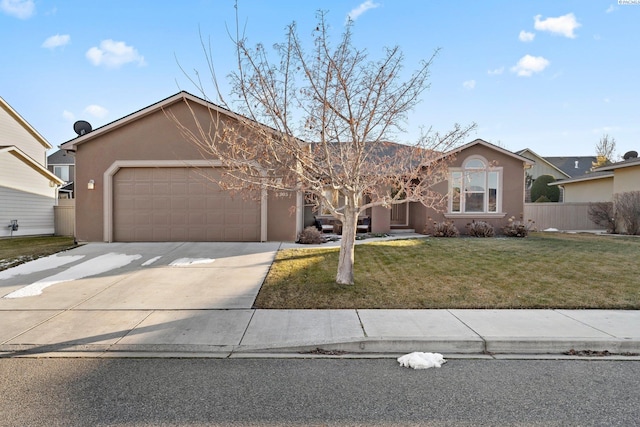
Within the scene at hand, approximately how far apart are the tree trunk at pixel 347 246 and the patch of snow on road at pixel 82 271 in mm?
5972

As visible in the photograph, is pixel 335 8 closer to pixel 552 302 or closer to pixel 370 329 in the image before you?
pixel 370 329

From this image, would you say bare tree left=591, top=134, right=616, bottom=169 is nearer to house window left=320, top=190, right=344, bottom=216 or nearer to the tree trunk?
house window left=320, top=190, right=344, bottom=216

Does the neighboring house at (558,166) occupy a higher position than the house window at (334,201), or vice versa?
the neighboring house at (558,166)

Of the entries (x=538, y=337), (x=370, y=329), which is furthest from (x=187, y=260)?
(x=538, y=337)

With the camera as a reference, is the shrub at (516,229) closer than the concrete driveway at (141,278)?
No

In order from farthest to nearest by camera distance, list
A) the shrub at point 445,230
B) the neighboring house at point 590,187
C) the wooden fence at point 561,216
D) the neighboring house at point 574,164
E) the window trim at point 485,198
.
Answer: the neighboring house at point 574,164
the neighboring house at point 590,187
the wooden fence at point 561,216
the window trim at point 485,198
the shrub at point 445,230

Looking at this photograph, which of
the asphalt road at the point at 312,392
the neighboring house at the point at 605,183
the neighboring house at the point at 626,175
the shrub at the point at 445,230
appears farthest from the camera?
the neighboring house at the point at 605,183

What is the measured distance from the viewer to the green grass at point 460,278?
6055 millimetres

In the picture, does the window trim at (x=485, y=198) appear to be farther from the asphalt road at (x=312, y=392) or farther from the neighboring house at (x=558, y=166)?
the neighboring house at (x=558, y=166)

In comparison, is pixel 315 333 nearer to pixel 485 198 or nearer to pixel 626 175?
pixel 485 198

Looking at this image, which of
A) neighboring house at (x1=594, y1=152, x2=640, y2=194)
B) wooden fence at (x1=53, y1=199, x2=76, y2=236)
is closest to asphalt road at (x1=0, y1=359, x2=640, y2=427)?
wooden fence at (x1=53, y1=199, x2=76, y2=236)

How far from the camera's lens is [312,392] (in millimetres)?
3297

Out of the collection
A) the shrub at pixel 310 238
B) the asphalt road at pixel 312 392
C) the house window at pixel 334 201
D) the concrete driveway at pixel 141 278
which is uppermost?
the house window at pixel 334 201

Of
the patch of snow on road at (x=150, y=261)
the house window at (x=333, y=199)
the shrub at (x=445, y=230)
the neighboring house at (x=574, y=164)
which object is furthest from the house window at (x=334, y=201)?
the neighboring house at (x=574, y=164)
